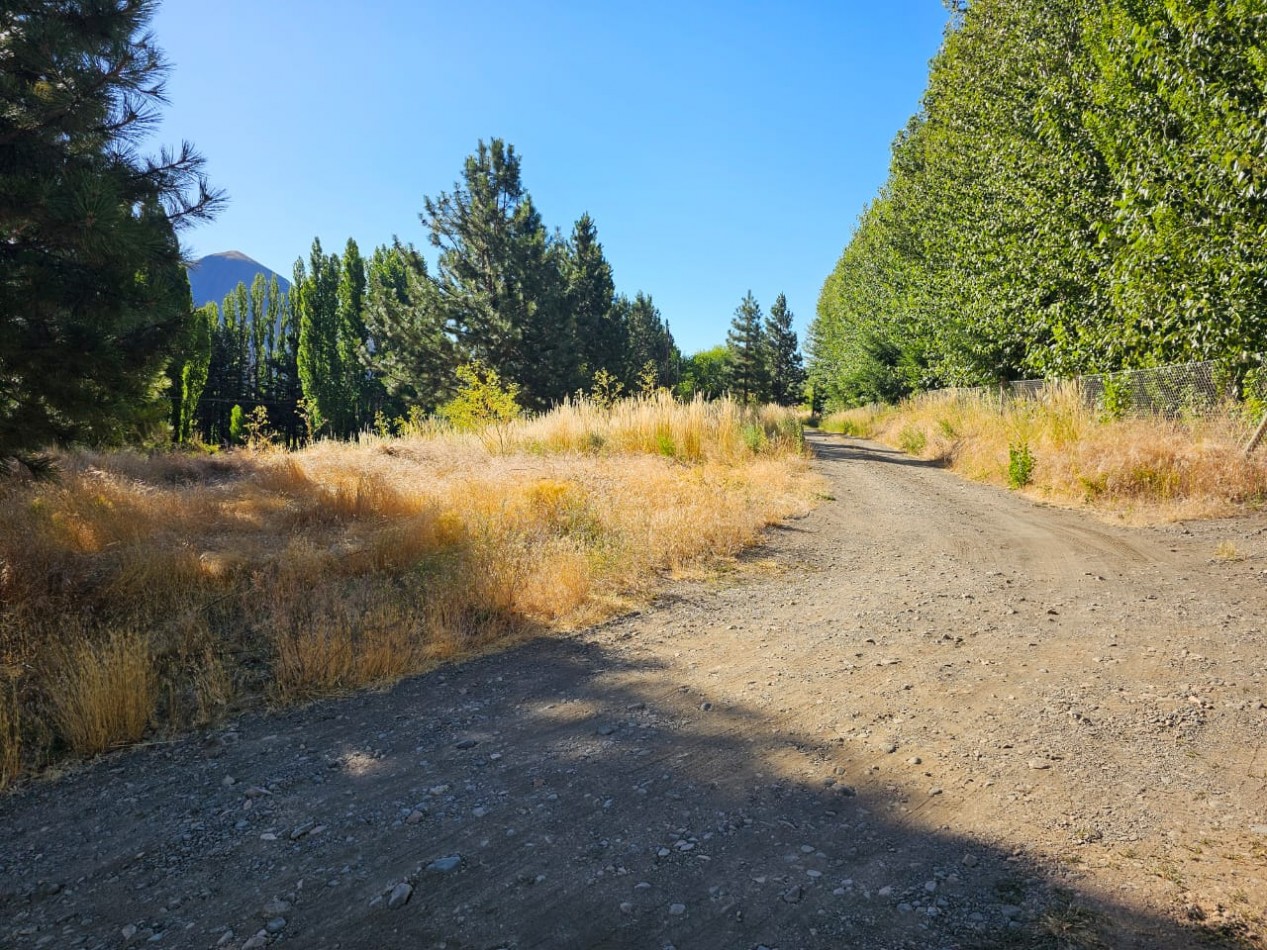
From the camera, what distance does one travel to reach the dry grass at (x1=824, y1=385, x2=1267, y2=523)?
7816 mm

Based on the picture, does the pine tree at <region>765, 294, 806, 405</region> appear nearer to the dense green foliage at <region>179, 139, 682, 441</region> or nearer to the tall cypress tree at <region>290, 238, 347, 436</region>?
the dense green foliage at <region>179, 139, 682, 441</region>

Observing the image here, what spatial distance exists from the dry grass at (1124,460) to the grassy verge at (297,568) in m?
3.82

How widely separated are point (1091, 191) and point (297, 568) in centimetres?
1411

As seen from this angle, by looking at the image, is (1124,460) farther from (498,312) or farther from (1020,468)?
(498,312)

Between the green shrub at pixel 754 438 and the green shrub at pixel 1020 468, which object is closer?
the green shrub at pixel 1020 468

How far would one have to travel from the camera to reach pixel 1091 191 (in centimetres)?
1160

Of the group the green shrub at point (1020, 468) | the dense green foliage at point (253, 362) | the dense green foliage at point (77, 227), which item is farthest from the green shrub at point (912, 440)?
the dense green foliage at point (253, 362)

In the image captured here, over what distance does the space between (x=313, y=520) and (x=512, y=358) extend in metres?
18.2

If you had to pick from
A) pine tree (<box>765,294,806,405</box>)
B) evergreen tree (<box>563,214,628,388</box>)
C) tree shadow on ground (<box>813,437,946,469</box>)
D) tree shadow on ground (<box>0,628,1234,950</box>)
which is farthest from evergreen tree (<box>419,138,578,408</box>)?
pine tree (<box>765,294,806,405</box>)

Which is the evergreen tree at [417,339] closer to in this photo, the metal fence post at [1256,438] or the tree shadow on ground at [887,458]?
the tree shadow on ground at [887,458]

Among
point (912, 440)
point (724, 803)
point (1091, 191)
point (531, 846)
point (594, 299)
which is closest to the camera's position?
point (531, 846)

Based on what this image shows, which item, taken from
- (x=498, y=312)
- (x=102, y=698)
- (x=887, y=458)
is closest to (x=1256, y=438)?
(x=887, y=458)

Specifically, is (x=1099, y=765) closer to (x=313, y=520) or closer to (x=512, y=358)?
(x=313, y=520)

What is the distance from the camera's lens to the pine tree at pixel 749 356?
5294 centimetres
